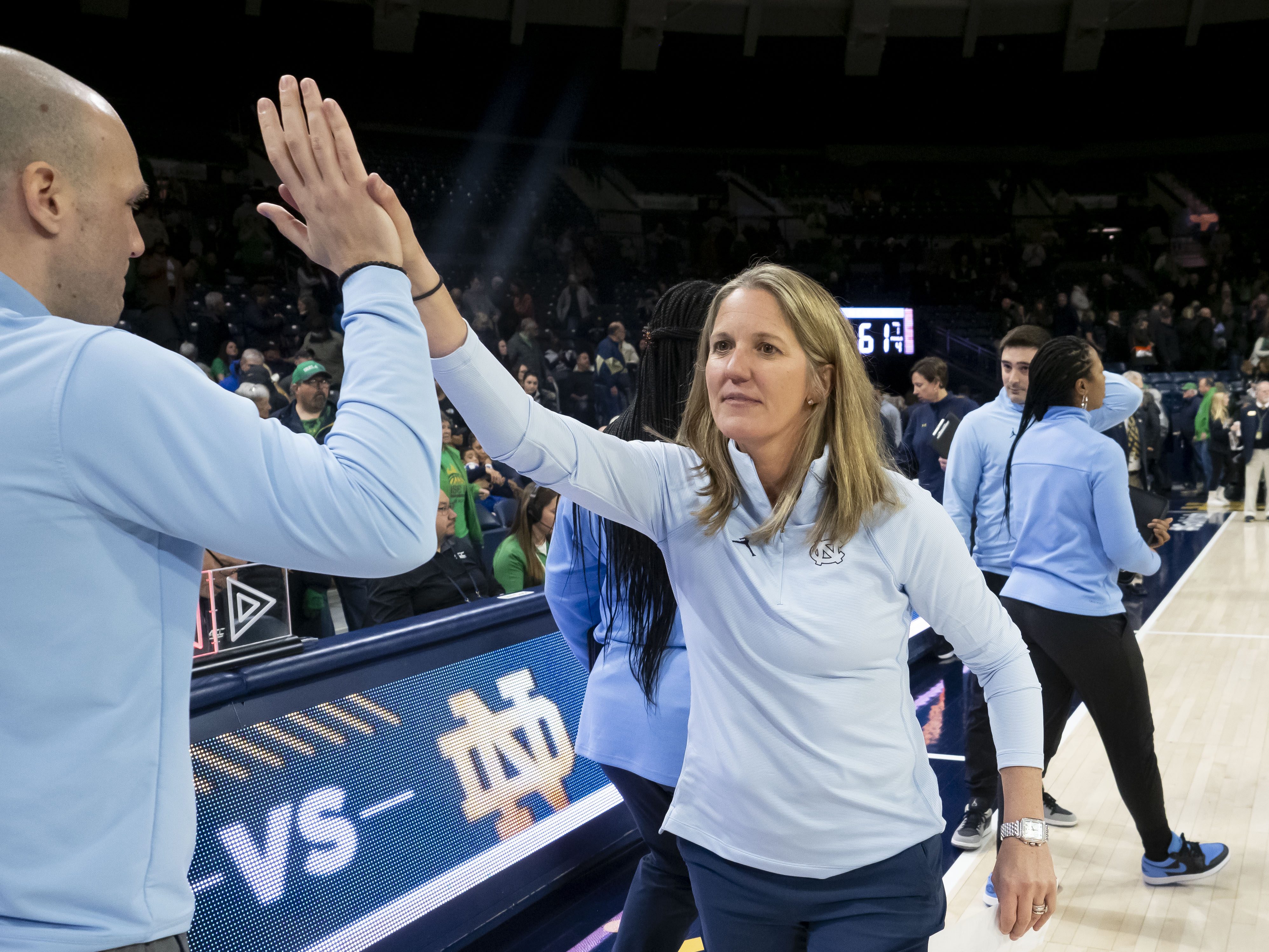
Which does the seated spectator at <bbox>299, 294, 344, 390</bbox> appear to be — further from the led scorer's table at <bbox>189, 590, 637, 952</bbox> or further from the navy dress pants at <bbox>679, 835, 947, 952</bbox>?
the navy dress pants at <bbox>679, 835, 947, 952</bbox>

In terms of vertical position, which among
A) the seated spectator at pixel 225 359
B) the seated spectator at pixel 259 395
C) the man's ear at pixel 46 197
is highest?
the man's ear at pixel 46 197

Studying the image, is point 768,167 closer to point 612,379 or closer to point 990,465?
point 612,379

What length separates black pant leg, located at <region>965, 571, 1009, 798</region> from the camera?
3.95 m

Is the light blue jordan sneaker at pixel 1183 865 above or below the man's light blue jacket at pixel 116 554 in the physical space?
below

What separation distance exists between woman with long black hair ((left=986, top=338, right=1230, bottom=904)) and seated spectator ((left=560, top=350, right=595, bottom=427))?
954 centimetres

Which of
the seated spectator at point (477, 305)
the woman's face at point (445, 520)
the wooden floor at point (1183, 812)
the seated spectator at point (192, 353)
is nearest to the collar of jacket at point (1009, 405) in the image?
the wooden floor at point (1183, 812)

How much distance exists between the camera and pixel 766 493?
5.97 ft

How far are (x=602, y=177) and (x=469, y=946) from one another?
16.9 meters

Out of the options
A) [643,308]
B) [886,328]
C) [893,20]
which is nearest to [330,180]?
[886,328]

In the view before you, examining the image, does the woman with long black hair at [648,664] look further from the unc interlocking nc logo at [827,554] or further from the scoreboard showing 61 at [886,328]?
the scoreboard showing 61 at [886,328]

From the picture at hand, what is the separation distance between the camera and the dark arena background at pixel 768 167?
12.9 m

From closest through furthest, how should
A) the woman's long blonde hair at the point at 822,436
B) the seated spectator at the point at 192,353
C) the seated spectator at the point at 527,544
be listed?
the woman's long blonde hair at the point at 822,436, the seated spectator at the point at 527,544, the seated spectator at the point at 192,353

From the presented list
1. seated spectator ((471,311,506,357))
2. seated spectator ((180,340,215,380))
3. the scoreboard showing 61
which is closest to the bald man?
seated spectator ((180,340,215,380))

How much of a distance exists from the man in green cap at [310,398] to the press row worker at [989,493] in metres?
3.21
